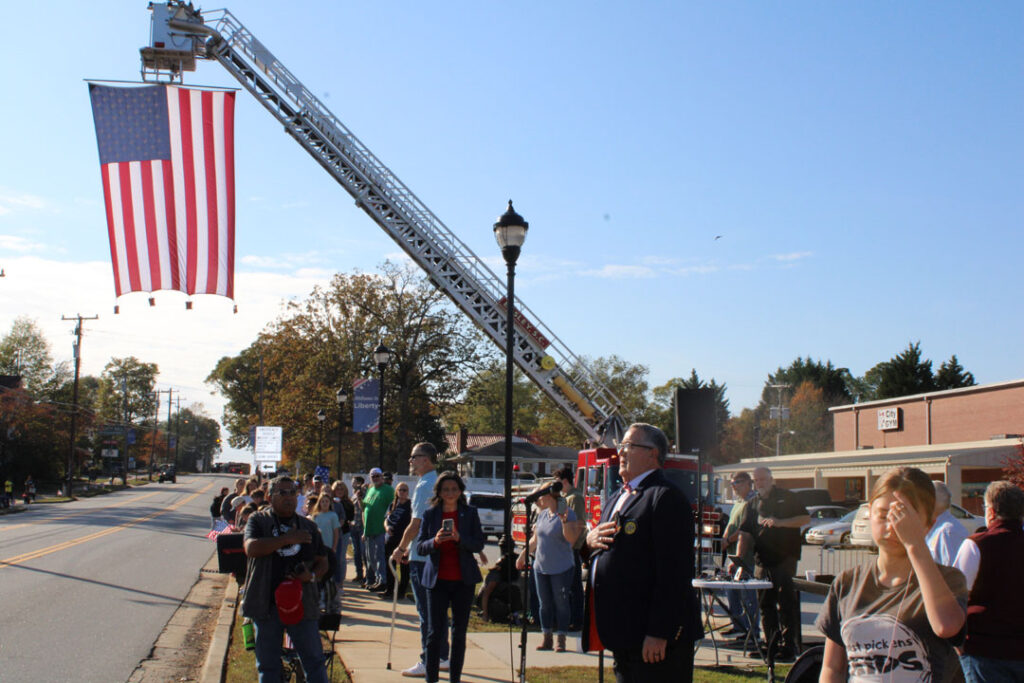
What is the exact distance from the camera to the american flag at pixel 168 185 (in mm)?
14523

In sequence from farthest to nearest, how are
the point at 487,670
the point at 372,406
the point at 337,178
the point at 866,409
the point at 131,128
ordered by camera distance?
1. the point at 866,409
2. the point at 372,406
3. the point at 337,178
4. the point at 131,128
5. the point at 487,670

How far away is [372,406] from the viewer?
27.6 metres

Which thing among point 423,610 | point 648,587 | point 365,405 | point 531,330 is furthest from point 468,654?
point 365,405

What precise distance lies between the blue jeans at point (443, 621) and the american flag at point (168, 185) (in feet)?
29.0

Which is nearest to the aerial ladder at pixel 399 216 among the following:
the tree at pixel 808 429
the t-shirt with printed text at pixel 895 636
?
the t-shirt with printed text at pixel 895 636

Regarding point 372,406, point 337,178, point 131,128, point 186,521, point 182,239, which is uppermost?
point 337,178

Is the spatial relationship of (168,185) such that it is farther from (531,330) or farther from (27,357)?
(27,357)

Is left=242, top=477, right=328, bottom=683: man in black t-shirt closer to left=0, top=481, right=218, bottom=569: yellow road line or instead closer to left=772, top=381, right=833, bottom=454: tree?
left=0, top=481, right=218, bottom=569: yellow road line

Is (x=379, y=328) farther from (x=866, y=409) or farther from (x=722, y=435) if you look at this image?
(x=722, y=435)

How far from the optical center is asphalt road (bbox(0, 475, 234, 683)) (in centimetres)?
958

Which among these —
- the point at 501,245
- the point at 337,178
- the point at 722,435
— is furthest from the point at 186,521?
the point at 722,435

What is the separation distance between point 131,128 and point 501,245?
25.0 ft

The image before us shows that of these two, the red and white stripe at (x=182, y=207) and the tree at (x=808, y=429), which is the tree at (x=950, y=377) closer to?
the tree at (x=808, y=429)

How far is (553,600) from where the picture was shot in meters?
10.4
